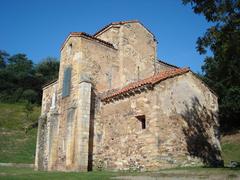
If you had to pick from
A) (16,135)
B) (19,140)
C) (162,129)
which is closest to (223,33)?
(162,129)

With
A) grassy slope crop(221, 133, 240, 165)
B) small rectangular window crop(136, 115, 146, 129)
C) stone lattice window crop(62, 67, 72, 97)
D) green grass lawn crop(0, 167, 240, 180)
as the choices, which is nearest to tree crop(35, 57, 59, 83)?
grassy slope crop(221, 133, 240, 165)

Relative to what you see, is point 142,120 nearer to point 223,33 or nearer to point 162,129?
point 162,129

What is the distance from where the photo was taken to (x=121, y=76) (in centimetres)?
2108

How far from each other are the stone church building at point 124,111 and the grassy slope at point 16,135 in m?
7.56

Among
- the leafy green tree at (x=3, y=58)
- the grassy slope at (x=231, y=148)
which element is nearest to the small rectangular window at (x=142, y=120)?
the grassy slope at (x=231, y=148)

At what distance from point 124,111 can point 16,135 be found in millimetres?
25437

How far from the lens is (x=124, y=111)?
17.4 metres

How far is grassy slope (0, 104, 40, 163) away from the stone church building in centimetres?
756

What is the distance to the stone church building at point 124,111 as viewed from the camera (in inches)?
619

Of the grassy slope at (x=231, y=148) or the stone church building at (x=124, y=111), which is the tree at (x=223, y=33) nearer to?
the stone church building at (x=124, y=111)

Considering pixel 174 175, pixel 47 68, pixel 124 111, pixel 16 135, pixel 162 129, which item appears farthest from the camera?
pixel 47 68

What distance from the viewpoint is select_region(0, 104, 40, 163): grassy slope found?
29416 mm

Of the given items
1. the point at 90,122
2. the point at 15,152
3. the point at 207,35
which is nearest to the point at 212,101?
the point at 207,35

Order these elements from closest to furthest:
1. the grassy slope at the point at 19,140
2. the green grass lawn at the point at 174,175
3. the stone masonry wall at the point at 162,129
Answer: the green grass lawn at the point at 174,175
the stone masonry wall at the point at 162,129
the grassy slope at the point at 19,140
